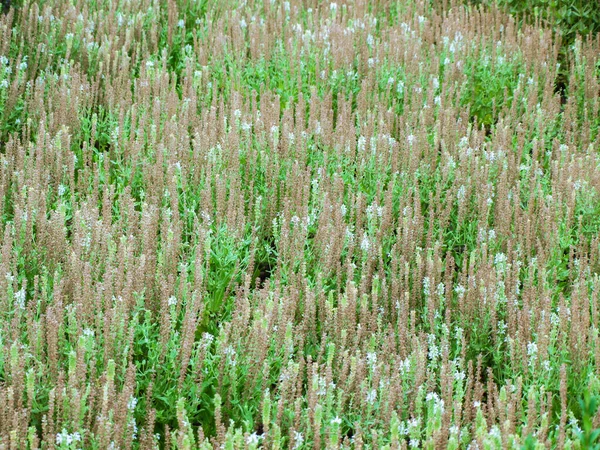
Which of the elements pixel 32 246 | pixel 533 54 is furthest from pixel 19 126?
pixel 533 54

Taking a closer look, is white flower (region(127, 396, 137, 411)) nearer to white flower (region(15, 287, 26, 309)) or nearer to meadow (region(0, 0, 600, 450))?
meadow (region(0, 0, 600, 450))

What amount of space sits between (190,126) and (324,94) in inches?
40.0

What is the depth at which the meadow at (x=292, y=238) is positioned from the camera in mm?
2689

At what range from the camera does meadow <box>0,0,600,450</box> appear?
8.82 feet

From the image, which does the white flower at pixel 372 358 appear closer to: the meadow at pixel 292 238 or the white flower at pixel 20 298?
the meadow at pixel 292 238

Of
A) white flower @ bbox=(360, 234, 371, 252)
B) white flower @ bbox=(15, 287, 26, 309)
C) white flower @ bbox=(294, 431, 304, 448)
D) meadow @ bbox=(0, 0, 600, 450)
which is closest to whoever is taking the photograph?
white flower @ bbox=(294, 431, 304, 448)

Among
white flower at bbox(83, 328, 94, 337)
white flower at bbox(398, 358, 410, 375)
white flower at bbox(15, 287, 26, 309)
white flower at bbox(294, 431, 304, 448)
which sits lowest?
white flower at bbox(294, 431, 304, 448)

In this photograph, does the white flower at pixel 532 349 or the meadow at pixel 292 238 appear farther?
the white flower at pixel 532 349

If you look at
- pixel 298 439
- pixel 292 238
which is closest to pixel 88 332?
pixel 298 439

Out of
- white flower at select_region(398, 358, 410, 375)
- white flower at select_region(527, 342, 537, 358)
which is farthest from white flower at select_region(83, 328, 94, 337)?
white flower at select_region(527, 342, 537, 358)

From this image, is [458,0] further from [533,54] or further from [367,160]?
[367,160]

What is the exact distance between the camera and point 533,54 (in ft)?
20.6

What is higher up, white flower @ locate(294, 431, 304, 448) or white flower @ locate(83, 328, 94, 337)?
white flower @ locate(83, 328, 94, 337)

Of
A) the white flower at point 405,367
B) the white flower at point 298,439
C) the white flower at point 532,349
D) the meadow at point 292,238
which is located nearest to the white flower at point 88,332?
the meadow at point 292,238
